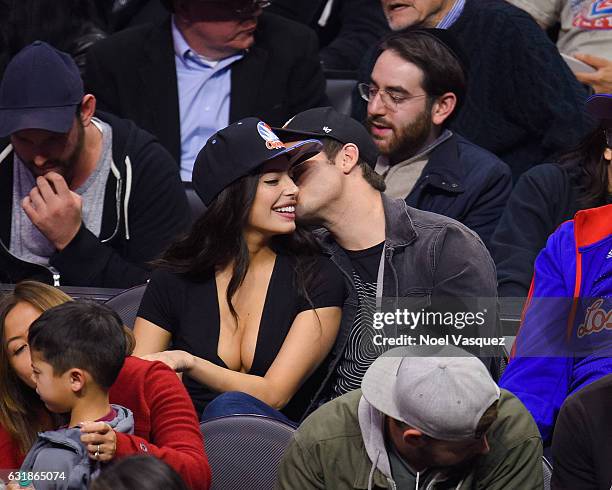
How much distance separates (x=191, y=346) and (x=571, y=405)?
108 cm

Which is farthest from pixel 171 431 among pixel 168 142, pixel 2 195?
pixel 168 142

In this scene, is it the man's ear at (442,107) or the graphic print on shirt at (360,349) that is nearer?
the graphic print on shirt at (360,349)

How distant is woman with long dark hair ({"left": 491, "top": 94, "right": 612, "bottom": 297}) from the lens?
3855mm

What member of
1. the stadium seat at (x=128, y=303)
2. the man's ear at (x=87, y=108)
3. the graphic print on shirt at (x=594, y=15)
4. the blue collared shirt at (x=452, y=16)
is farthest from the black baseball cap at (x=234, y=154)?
the graphic print on shirt at (x=594, y=15)

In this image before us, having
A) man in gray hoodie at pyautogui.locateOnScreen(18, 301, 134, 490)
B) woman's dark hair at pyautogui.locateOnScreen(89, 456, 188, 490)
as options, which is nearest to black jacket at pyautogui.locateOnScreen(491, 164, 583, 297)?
man in gray hoodie at pyautogui.locateOnScreen(18, 301, 134, 490)

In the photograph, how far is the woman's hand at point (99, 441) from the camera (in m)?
2.57

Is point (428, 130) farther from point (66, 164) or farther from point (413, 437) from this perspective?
point (413, 437)

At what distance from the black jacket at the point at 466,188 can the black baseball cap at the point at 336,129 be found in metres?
0.47

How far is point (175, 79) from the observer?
487cm

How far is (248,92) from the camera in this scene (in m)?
4.82

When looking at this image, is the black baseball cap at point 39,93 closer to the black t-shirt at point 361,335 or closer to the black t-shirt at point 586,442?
the black t-shirt at point 361,335

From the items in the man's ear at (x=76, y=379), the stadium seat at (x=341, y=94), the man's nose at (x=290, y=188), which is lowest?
the stadium seat at (x=341, y=94)

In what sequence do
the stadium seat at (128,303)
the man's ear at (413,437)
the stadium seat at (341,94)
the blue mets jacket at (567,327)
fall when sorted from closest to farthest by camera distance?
the man's ear at (413,437)
the blue mets jacket at (567,327)
the stadium seat at (128,303)
the stadium seat at (341,94)

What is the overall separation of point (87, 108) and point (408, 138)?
1.08m
